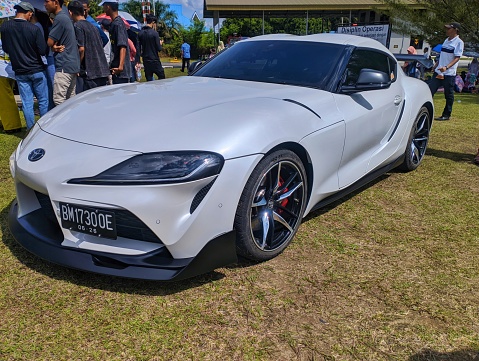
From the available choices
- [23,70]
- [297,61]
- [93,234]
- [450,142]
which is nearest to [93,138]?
[93,234]

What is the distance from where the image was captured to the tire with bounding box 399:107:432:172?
437 cm

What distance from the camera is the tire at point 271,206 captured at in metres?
2.38

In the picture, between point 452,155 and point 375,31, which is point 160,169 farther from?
point 375,31

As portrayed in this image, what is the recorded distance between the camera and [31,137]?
265cm

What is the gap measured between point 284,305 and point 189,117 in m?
1.16

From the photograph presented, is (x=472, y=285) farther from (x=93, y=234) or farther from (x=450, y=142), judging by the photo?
(x=450, y=142)

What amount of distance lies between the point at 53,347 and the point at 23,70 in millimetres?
4620

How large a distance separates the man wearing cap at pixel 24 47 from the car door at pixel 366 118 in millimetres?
4104

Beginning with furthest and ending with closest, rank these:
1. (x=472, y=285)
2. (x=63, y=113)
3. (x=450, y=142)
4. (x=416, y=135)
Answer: (x=450, y=142), (x=416, y=135), (x=63, y=113), (x=472, y=285)

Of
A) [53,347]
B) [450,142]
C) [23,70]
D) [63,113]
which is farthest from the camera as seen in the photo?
[450,142]

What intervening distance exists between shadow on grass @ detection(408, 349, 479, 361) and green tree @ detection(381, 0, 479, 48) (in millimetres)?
15238

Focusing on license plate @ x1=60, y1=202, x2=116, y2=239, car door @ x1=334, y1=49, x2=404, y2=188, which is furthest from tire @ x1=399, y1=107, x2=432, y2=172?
license plate @ x1=60, y1=202, x2=116, y2=239

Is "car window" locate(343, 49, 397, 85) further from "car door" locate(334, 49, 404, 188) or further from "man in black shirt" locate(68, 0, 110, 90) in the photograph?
"man in black shirt" locate(68, 0, 110, 90)

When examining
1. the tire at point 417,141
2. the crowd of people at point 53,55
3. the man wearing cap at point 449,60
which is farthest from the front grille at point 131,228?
the man wearing cap at point 449,60
